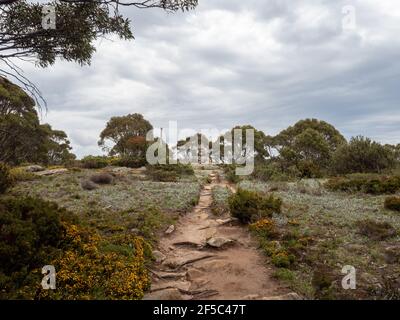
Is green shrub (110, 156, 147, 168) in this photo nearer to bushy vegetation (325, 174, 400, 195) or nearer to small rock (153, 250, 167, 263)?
bushy vegetation (325, 174, 400, 195)

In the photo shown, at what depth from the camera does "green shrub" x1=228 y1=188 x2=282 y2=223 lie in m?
12.9

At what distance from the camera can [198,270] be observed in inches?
346

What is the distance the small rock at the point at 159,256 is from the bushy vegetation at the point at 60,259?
0.54 m

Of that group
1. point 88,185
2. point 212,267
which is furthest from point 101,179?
point 212,267

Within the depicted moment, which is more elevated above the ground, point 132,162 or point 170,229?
point 132,162

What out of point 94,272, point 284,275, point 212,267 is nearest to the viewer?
point 94,272

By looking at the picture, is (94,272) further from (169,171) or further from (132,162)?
(132,162)

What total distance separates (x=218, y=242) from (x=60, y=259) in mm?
4729

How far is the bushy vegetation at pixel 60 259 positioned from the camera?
650 centimetres

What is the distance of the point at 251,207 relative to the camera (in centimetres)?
1321

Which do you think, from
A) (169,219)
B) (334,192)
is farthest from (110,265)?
(334,192)

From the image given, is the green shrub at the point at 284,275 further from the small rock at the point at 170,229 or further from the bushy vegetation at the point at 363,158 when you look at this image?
the bushy vegetation at the point at 363,158

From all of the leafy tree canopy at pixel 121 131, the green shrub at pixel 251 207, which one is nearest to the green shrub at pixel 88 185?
the green shrub at pixel 251 207

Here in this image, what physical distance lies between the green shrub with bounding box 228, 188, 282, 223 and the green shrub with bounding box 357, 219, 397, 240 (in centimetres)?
309
